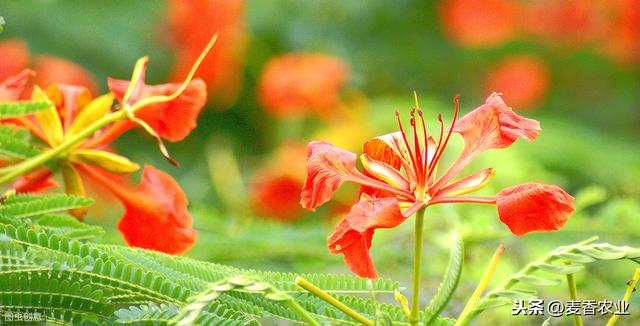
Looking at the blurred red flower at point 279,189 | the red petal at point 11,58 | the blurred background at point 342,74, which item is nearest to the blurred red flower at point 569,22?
the blurred background at point 342,74

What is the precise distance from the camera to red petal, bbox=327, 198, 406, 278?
2.53 feet

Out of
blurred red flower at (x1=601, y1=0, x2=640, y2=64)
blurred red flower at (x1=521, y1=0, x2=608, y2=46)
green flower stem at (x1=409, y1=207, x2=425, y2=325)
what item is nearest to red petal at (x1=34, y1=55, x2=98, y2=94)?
blurred red flower at (x1=521, y1=0, x2=608, y2=46)

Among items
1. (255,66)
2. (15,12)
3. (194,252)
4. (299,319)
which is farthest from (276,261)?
(255,66)

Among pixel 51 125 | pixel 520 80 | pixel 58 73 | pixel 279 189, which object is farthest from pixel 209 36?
pixel 51 125

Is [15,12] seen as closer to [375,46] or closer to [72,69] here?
[72,69]

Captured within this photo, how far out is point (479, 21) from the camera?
3.61 m

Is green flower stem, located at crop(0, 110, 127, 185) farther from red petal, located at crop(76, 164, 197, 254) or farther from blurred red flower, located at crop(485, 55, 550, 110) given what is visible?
blurred red flower, located at crop(485, 55, 550, 110)

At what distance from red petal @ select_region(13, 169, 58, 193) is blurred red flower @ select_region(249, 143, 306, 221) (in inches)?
66.3

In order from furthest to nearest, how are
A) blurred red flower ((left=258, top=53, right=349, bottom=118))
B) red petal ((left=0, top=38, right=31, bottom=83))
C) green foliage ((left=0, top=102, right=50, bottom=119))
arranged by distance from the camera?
1. blurred red flower ((left=258, top=53, right=349, bottom=118))
2. red petal ((left=0, top=38, right=31, bottom=83))
3. green foliage ((left=0, top=102, right=50, bottom=119))

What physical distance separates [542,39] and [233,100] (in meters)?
1.18

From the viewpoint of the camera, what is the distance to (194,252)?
165 cm

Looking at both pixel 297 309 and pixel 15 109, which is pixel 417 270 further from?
pixel 15 109

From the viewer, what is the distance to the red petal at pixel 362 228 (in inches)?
30.4

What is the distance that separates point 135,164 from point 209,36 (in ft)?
7.15
